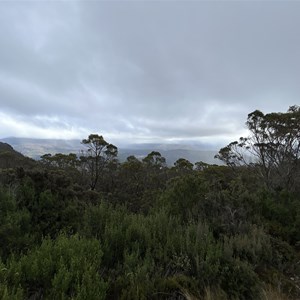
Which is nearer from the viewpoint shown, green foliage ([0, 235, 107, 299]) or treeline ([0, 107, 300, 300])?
green foliage ([0, 235, 107, 299])

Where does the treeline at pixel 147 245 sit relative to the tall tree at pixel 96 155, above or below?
below

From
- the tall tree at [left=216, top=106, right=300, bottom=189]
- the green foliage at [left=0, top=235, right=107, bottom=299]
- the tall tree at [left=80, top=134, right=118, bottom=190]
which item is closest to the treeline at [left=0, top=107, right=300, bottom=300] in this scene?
the green foliage at [left=0, top=235, right=107, bottom=299]

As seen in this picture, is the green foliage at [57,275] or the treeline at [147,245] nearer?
the green foliage at [57,275]

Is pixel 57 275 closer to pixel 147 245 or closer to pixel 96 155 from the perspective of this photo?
pixel 147 245

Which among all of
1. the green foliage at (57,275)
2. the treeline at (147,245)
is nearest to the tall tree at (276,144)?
the treeline at (147,245)

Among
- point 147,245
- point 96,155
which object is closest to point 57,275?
point 147,245

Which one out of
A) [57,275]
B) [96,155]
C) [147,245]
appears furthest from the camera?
[96,155]

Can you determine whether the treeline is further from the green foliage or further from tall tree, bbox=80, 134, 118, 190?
tall tree, bbox=80, 134, 118, 190

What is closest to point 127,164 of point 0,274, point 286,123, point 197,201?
point 286,123

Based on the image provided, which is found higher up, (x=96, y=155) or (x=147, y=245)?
(x=96, y=155)

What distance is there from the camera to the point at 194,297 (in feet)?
10.6

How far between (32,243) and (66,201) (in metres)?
1.90

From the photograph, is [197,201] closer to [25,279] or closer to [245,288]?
[245,288]

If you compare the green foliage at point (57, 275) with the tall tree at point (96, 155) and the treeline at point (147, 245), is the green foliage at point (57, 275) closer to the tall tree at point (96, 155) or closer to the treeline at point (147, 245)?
the treeline at point (147, 245)
